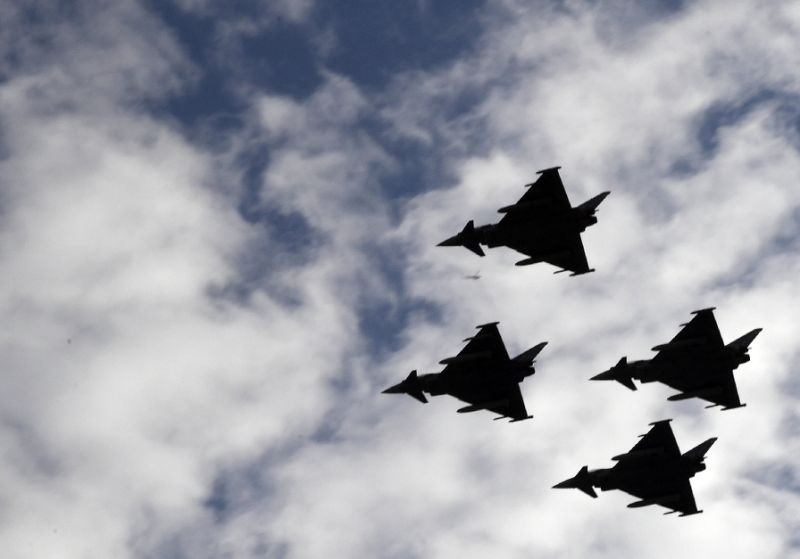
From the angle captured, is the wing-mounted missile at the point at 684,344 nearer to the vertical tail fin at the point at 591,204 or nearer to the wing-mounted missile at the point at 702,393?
the wing-mounted missile at the point at 702,393

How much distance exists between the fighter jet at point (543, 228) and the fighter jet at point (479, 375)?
6383 millimetres

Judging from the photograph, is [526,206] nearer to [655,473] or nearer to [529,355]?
[529,355]

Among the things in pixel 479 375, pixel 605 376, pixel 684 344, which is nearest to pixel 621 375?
pixel 605 376

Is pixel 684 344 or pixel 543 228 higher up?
pixel 543 228

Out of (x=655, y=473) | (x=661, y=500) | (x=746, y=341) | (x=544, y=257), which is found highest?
(x=544, y=257)

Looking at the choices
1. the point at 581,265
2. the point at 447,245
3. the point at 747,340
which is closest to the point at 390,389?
the point at 447,245

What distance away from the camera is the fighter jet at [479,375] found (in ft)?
236

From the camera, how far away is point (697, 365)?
230 feet

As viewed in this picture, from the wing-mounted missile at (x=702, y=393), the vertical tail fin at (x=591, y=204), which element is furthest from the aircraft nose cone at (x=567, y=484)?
the vertical tail fin at (x=591, y=204)

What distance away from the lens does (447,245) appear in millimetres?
70562

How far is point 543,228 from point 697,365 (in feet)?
50.2

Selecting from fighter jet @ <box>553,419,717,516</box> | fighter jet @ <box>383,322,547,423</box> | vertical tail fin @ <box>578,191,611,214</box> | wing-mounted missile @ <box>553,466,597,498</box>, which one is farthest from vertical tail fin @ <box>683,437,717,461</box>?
vertical tail fin @ <box>578,191,611,214</box>

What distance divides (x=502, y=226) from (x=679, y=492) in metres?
26.2

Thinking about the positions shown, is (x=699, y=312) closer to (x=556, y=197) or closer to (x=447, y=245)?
(x=556, y=197)
